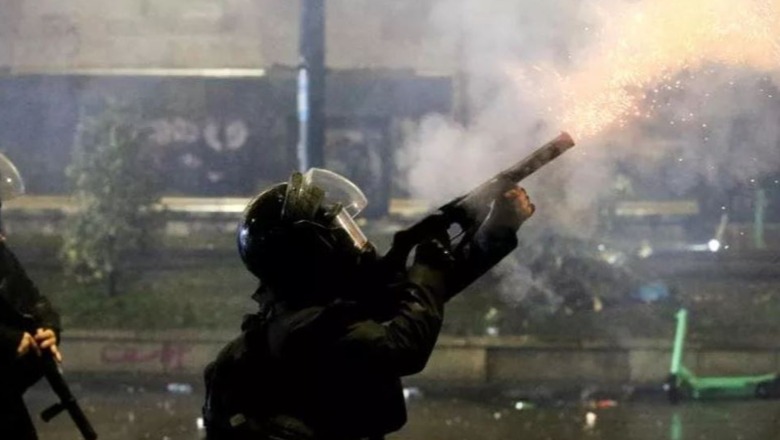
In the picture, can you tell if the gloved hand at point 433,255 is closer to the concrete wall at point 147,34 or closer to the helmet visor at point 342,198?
the helmet visor at point 342,198

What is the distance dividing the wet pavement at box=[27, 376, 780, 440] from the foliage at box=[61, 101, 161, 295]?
197cm

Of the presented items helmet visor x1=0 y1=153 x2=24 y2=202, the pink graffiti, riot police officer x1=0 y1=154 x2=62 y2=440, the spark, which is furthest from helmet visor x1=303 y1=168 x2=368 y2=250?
the pink graffiti

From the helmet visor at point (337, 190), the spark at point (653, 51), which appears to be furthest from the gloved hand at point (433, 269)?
the spark at point (653, 51)

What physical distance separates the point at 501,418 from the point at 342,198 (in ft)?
18.3

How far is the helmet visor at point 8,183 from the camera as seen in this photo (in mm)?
4047

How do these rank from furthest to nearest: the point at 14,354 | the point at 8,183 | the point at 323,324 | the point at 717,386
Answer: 1. the point at 717,386
2. the point at 8,183
3. the point at 14,354
4. the point at 323,324

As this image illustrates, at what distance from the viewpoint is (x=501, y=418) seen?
8.04m

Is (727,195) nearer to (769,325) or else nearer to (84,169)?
(769,325)

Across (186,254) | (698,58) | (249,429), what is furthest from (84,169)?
(249,429)

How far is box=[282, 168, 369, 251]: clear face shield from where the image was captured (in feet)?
8.22

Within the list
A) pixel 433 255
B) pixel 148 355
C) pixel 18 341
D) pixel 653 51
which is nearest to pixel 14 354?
pixel 18 341

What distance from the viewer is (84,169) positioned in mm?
10562

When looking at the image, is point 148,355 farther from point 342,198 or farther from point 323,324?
point 323,324

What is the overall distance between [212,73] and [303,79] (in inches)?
283
